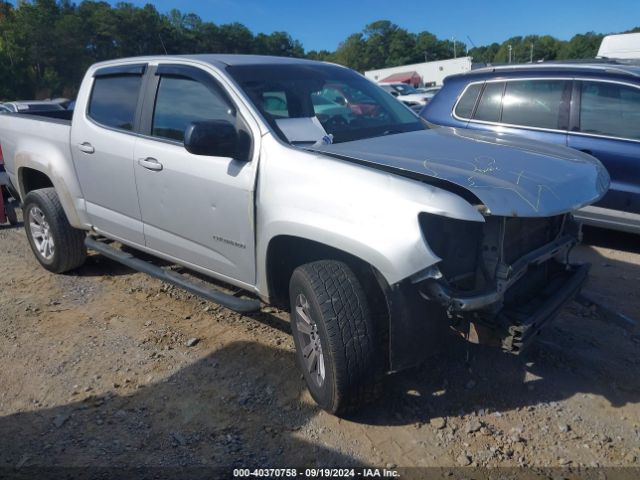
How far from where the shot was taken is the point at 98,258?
225 inches

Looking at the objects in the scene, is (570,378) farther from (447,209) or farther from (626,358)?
(447,209)

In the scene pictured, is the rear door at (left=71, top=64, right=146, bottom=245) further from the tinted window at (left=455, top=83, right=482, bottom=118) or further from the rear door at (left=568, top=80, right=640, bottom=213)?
the rear door at (left=568, top=80, right=640, bottom=213)

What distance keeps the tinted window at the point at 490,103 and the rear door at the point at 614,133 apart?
78cm

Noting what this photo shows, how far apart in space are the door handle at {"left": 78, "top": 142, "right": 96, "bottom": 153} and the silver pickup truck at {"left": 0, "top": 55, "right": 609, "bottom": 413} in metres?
0.02

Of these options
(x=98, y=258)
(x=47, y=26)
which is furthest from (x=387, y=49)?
(x=98, y=258)

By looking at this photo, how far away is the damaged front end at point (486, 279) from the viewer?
2.50m

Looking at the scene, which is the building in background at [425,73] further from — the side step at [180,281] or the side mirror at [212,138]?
the side mirror at [212,138]

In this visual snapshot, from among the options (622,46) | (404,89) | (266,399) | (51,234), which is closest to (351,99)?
(266,399)

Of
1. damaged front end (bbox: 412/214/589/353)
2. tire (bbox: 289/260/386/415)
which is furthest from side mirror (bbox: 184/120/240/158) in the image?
damaged front end (bbox: 412/214/589/353)

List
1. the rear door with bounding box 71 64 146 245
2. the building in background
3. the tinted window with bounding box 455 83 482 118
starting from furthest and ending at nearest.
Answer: the building in background → the tinted window with bounding box 455 83 482 118 → the rear door with bounding box 71 64 146 245

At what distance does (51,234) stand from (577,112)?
202 inches

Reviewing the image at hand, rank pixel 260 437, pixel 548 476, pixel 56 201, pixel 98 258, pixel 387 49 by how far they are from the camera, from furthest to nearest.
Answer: pixel 387 49 < pixel 98 258 < pixel 56 201 < pixel 260 437 < pixel 548 476

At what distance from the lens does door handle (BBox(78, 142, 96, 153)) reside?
14.4 ft

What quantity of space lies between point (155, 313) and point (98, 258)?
5.37ft
